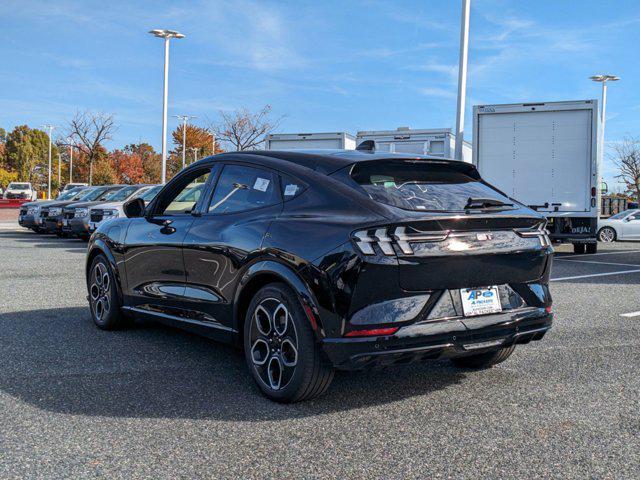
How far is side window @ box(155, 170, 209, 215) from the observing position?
5.36 meters

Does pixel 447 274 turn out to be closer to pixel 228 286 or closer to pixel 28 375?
pixel 228 286

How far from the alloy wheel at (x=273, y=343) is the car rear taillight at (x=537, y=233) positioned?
5.03 feet

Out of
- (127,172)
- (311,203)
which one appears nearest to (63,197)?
(311,203)

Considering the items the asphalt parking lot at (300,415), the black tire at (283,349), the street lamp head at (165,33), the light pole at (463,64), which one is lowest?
the asphalt parking lot at (300,415)

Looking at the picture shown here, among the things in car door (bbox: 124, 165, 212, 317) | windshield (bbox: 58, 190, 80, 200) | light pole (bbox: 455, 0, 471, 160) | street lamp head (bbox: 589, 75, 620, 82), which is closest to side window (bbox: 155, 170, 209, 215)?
car door (bbox: 124, 165, 212, 317)

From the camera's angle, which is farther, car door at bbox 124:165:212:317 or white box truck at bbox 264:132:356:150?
white box truck at bbox 264:132:356:150

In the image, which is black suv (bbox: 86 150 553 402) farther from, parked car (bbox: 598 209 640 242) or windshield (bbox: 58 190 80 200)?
parked car (bbox: 598 209 640 242)

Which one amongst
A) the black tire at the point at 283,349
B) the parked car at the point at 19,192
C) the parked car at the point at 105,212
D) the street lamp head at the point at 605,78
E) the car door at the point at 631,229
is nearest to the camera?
the black tire at the point at 283,349

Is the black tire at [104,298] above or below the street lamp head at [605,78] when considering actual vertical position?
below

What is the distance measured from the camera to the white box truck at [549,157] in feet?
48.3

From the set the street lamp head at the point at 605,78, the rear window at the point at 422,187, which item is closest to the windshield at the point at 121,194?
the rear window at the point at 422,187

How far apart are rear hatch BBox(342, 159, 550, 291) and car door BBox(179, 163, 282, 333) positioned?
0.65m

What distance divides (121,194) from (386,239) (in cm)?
1658

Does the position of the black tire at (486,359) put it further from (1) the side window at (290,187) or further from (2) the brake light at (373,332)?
(1) the side window at (290,187)
